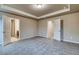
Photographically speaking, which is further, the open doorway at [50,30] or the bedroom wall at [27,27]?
the open doorway at [50,30]

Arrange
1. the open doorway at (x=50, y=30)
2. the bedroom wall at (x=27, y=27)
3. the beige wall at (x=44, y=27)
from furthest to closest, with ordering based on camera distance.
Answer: the open doorway at (x=50, y=30), the bedroom wall at (x=27, y=27), the beige wall at (x=44, y=27)

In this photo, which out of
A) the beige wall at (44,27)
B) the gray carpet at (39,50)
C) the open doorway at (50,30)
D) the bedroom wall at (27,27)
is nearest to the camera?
the gray carpet at (39,50)

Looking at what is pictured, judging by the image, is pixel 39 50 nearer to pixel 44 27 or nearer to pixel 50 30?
pixel 50 30

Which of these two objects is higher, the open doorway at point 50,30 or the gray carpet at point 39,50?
the open doorway at point 50,30

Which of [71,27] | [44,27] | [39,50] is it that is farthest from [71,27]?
[44,27]

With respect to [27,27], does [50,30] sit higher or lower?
lower

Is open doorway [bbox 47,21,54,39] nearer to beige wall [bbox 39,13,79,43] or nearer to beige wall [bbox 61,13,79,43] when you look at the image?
beige wall [bbox 39,13,79,43]

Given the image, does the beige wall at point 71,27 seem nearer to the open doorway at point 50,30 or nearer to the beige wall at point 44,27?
the beige wall at point 44,27

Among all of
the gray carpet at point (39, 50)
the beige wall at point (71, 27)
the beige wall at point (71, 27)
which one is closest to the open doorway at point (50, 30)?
the beige wall at point (71, 27)

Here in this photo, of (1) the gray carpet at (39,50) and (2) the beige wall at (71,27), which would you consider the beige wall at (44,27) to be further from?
(1) the gray carpet at (39,50)

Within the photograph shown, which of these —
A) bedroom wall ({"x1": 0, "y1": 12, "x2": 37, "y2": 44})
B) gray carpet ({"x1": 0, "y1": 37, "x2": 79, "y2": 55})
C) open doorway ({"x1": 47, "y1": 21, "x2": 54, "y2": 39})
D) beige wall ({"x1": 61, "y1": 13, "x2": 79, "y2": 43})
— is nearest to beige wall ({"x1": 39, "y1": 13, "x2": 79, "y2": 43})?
beige wall ({"x1": 61, "y1": 13, "x2": 79, "y2": 43})
